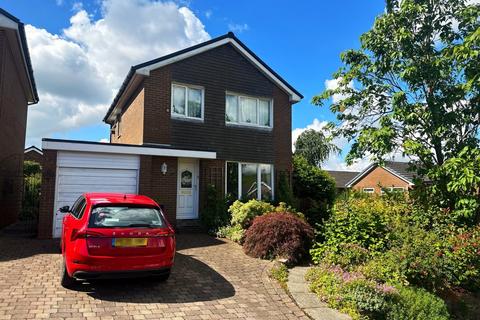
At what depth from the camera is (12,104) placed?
1517cm

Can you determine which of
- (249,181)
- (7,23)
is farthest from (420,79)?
(7,23)

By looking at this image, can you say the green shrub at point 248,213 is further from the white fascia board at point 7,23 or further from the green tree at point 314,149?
the green tree at point 314,149

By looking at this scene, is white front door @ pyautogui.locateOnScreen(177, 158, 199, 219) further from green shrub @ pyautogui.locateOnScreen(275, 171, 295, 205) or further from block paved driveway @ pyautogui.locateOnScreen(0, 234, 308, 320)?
block paved driveway @ pyautogui.locateOnScreen(0, 234, 308, 320)

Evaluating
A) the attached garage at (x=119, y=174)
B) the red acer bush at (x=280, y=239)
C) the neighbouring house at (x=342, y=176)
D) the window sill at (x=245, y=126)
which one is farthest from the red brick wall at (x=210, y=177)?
the neighbouring house at (x=342, y=176)

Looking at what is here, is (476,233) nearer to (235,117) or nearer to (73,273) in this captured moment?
(73,273)

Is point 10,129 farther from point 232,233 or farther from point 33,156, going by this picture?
point 33,156

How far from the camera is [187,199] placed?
14398mm

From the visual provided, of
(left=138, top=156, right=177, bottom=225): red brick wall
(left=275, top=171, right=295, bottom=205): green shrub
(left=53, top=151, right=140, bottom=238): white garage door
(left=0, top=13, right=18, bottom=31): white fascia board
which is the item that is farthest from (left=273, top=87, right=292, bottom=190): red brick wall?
(left=0, top=13, right=18, bottom=31): white fascia board

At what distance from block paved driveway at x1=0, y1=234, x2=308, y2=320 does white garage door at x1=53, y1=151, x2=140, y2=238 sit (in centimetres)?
265

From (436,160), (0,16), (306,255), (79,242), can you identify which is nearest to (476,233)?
(436,160)

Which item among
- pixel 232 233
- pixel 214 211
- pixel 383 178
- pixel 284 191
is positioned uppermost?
pixel 383 178

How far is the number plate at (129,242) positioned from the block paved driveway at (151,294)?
2.71ft

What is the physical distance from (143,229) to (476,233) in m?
7.26

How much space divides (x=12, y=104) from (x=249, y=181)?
32.9 feet
